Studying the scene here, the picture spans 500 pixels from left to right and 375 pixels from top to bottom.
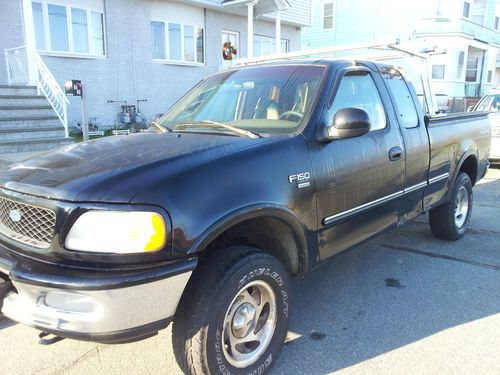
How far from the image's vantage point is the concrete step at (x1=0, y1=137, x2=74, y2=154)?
25.3 ft

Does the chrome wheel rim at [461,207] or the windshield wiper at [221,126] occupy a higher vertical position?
the windshield wiper at [221,126]

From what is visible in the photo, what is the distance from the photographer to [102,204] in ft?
6.96

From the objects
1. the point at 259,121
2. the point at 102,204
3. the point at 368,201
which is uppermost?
the point at 259,121

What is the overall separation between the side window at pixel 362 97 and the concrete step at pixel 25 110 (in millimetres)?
7292

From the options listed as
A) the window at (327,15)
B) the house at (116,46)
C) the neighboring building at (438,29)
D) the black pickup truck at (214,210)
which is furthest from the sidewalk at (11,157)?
the window at (327,15)

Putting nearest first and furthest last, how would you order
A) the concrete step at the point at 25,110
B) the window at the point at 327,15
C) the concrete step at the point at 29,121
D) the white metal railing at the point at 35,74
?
the concrete step at the point at 29,121 → the concrete step at the point at 25,110 → the white metal railing at the point at 35,74 → the window at the point at 327,15

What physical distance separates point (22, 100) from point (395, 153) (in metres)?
8.00

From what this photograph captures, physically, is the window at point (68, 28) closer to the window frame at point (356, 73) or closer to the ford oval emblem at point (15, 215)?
the window frame at point (356, 73)

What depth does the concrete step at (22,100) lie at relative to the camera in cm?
874

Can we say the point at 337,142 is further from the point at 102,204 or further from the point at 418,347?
the point at 102,204

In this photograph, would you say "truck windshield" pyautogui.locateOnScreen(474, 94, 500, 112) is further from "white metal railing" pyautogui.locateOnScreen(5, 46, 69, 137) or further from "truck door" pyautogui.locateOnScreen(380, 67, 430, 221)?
"white metal railing" pyautogui.locateOnScreen(5, 46, 69, 137)

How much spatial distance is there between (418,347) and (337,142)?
1.51 metres

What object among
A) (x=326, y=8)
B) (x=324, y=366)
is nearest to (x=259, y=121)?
(x=324, y=366)

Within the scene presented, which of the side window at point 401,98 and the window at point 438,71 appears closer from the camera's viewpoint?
the side window at point 401,98
